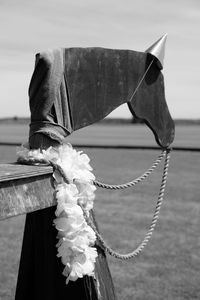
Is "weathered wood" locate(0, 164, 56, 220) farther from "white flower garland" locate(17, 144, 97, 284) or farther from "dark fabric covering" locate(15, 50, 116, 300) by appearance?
"dark fabric covering" locate(15, 50, 116, 300)

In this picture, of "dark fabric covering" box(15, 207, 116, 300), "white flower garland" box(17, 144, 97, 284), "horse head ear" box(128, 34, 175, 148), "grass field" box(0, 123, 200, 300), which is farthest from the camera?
"grass field" box(0, 123, 200, 300)

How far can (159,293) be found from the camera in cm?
550

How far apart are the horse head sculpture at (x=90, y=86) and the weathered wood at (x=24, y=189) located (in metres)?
0.24

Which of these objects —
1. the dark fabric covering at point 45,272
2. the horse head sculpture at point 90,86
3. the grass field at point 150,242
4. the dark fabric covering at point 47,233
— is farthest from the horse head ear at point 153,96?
the grass field at point 150,242

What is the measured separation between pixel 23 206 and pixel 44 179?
0.64ft

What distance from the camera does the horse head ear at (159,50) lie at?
9.78ft

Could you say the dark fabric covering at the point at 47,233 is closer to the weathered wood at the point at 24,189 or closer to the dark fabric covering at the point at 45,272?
the dark fabric covering at the point at 45,272

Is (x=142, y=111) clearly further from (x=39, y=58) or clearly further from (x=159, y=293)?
(x=159, y=293)

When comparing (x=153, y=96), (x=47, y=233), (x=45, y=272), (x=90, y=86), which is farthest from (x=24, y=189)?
(x=153, y=96)

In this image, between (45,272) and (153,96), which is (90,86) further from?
(45,272)

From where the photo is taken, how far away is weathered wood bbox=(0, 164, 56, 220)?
6.68 feet

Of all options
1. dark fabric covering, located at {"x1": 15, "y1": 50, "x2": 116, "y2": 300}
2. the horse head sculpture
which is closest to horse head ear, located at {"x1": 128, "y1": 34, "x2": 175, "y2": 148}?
the horse head sculpture

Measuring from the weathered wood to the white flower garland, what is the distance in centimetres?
6

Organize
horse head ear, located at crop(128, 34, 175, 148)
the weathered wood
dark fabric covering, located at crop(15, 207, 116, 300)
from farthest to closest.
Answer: horse head ear, located at crop(128, 34, 175, 148) < dark fabric covering, located at crop(15, 207, 116, 300) < the weathered wood
